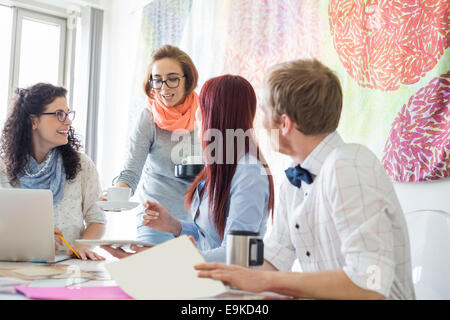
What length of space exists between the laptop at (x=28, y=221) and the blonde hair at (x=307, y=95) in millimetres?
787

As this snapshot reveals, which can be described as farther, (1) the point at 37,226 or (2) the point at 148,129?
(2) the point at 148,129

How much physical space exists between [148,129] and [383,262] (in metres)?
1.67

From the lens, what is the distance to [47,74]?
4.68 metres

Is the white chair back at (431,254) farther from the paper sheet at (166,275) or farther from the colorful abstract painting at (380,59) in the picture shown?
the paper sheet at (166,275)

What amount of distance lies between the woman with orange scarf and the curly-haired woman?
0.69 feet

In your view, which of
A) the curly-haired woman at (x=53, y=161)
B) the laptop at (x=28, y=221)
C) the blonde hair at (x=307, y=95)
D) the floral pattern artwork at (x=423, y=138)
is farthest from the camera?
the curly-haired woman at (x=53, y=161)

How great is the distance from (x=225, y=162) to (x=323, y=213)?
58cm

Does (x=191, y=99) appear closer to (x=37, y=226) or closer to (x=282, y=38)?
(x=282, y=38)

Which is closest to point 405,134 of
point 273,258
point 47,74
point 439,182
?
point 439,182

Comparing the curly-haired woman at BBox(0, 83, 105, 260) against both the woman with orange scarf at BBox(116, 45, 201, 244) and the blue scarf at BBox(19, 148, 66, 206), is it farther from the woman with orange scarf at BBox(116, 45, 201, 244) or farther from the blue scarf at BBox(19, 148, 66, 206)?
the woman with orange scarf at BBox(116, 45, 201, 244)

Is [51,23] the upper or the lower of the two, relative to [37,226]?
upper

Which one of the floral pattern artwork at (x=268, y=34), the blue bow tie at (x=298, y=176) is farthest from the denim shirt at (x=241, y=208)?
the floral pattern artwork at (x=268, y=34)

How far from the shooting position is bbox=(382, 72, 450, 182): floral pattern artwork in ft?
6.26

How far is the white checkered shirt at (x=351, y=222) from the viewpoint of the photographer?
879 mm
